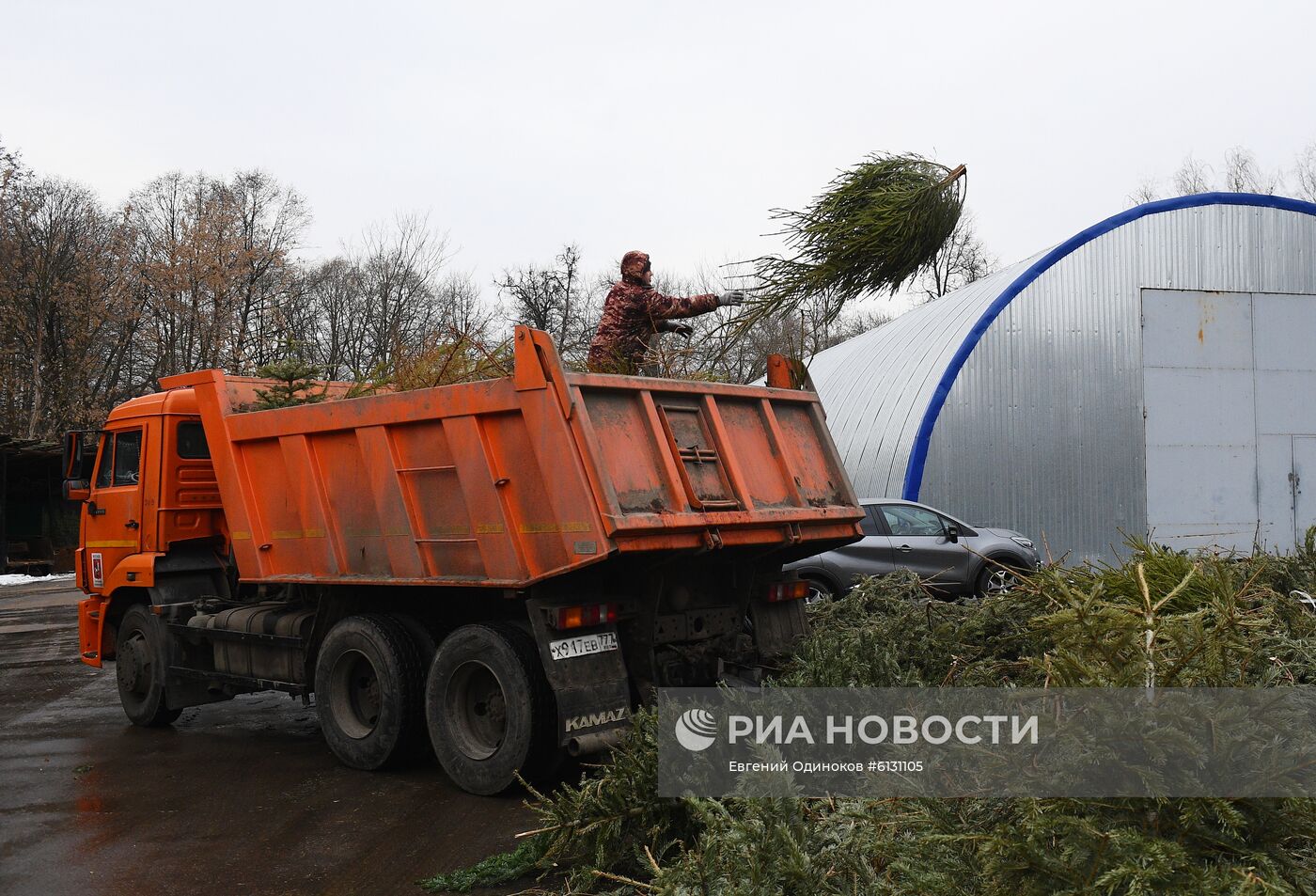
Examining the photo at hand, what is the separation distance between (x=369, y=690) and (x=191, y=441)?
295 cm

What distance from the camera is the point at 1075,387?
15.4 meters

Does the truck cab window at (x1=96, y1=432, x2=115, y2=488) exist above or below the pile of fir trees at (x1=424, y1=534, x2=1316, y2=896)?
above

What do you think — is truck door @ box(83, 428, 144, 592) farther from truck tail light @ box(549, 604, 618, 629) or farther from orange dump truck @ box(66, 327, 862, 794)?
truck tail light @ box(549, 604, 618, 629)

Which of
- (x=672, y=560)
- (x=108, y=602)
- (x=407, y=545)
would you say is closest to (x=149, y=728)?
(x=108, y=602)

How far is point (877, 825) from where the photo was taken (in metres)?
3.83

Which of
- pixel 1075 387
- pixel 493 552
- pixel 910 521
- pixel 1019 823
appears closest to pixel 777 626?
pixel 493 552

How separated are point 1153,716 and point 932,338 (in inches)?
565

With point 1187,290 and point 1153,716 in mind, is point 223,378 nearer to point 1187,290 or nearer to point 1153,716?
point 1153,716

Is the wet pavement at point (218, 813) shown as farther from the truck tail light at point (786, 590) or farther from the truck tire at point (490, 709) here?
the truck tail light at point (786, 590)

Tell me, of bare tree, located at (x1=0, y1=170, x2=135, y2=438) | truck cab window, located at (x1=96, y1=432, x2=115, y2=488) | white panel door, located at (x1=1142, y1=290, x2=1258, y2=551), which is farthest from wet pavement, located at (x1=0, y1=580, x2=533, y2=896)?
bare tree, located at (x1=0, y1=170, x2=135, y2=438)

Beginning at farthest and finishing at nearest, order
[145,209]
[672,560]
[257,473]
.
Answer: [145,209] → [257,473] → [672,560]

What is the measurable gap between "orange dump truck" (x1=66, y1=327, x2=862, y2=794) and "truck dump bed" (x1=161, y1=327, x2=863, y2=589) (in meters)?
0.02

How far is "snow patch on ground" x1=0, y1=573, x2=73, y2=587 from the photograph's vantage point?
25.6 metres

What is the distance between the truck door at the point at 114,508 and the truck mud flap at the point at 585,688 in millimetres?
4658
